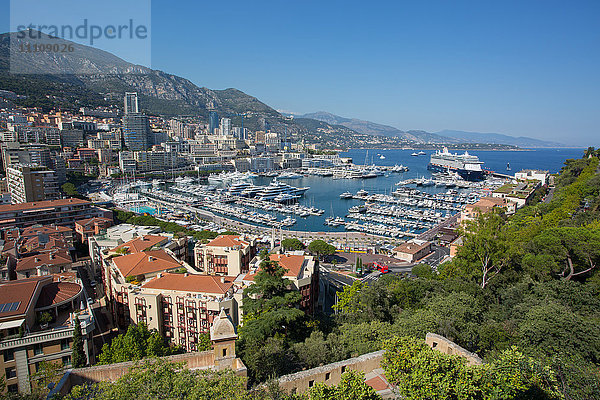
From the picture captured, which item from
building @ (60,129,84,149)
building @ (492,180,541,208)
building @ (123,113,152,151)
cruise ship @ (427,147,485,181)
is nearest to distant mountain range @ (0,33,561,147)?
building @ (60,129,84,149)

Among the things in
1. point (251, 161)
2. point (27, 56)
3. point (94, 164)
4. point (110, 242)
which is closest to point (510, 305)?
point (110, 242)

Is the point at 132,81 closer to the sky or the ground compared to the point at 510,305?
closer to the sky

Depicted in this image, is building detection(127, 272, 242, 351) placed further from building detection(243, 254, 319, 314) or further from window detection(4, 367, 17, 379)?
window detection(4, 367, 17, 379)

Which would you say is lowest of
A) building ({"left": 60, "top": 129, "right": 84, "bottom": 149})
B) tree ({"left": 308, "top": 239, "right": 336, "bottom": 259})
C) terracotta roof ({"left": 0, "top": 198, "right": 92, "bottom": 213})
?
tree ({"left": 308, "top": 239, "right": 336, "bottom": 259})

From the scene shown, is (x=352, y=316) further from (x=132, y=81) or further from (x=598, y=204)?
(x=132, y=81)

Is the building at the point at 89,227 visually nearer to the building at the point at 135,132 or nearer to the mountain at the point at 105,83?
the building at the point at 135,132

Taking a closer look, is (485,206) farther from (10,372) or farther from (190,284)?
(10,372)

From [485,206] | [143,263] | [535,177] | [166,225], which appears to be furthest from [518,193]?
[143,263]
